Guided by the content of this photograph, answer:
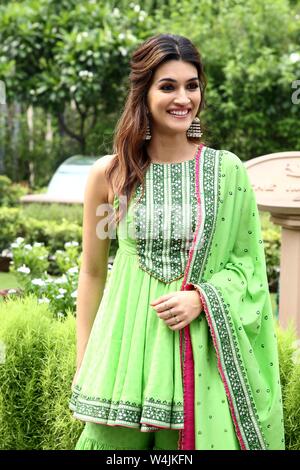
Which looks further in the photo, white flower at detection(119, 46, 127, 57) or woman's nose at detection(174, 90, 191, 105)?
white flower at detection(119, 46, 127, 57)

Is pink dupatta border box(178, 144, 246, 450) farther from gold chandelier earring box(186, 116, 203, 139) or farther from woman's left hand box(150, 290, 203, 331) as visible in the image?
gold chandelier earring box(186, 116, 203, 139)

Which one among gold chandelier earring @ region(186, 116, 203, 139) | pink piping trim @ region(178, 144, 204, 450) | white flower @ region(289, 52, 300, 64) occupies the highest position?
Answer: gold chandelier earring @ region(186, 116, 203, 139)

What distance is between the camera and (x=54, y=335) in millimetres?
3094

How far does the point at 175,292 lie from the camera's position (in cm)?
200

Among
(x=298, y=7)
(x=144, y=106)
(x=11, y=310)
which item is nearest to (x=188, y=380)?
(x=144, y=106)

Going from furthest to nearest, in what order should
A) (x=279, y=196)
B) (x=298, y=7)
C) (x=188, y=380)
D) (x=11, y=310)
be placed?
(x=298, y=7) → (x=279, y=196) → (x=11, y=310) → (x=188, y=380)

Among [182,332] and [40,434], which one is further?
[40,434]

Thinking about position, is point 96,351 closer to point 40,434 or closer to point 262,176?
point 40,434

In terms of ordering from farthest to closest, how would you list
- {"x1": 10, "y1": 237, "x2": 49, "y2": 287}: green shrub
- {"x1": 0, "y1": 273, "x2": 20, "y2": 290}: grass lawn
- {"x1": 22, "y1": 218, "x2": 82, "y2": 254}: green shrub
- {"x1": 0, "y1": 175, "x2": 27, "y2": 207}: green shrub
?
{"x1": 0, "y1": 175, "x2": 27, "y2": 207}: green shrub → {"x1": 22, "y1": 218, "x2": 82, "y2": 254}: green shrub → {"x1": 0, "y1": 273, "x2": 20, "y2": 290}: grass lawn → {"x1": 10, "y1": 237, "x2": 49, "y2": 287}: green shrub

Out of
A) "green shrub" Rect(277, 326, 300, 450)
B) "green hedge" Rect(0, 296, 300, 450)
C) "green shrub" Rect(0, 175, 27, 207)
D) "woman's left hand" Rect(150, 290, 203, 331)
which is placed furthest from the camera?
"green shrub" Rect(0, 175, 27, 207)

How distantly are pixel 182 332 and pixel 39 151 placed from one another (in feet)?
36.8

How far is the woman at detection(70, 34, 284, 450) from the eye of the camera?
199 cm

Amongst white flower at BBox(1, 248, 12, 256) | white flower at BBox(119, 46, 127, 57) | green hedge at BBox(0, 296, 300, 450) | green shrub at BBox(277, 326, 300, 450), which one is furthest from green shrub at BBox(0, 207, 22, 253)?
green shrub at BBox(277, 326, 300, 450)

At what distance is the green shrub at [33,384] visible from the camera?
299 centimetres
